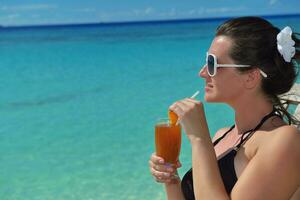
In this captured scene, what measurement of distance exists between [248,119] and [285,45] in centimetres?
27

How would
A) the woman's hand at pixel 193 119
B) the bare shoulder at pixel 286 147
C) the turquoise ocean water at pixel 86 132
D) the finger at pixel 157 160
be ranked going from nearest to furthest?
the bare shoulder at pixel 286 147
the woman's hand at pixel 193 119
the finger at pixel 157 160
the turquoise ocean water at pixel 86 132

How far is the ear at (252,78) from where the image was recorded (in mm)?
1817

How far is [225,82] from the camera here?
6.05 ft

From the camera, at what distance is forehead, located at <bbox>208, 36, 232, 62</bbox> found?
185 centimetres

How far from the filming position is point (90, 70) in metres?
18.5

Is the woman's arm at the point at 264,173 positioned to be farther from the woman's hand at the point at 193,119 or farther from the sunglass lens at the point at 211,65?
the sunglass lens at the point at 211,65

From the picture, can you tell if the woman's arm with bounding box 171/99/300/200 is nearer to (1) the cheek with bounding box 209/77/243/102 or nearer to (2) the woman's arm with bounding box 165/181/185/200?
(1) the cheek with bounding box 209/77/243/102

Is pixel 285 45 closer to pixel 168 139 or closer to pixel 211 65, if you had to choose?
pixel 211 65

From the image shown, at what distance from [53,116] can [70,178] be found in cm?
359

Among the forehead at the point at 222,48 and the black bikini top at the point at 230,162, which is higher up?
the forehead at the point at 222,48

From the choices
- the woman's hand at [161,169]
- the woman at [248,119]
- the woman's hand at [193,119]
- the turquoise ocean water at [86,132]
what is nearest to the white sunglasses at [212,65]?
the woman at [248,119]

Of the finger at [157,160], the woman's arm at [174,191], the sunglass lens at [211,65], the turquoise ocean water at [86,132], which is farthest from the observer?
the turquoise ocean water at [86,132]

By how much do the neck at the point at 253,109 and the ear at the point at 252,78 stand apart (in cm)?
5

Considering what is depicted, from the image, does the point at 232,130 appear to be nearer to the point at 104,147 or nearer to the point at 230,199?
the point at 230,199
